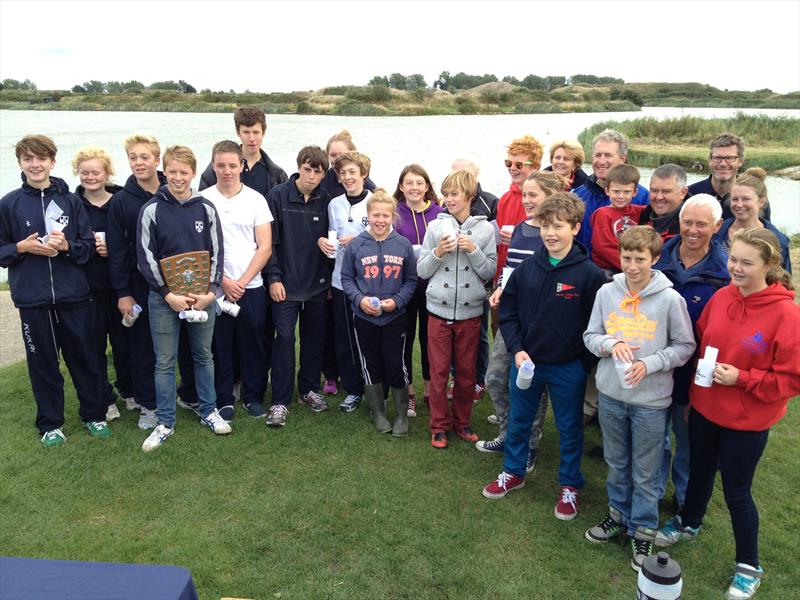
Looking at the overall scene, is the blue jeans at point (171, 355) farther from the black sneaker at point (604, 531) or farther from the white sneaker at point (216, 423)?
the black sneaker at point (604, 531)

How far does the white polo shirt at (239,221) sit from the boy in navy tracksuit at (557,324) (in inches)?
76.4

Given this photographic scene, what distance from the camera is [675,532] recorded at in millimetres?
3285

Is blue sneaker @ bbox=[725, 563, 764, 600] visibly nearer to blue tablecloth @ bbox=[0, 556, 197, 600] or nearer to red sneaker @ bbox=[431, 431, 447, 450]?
red sneaker @ bbox=[431, 431, 447, 450]

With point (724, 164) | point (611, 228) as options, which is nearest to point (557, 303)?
point (611, 228)

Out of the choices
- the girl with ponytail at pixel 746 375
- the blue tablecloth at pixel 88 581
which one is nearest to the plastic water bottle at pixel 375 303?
the girl with ponytail at pixel 746 375

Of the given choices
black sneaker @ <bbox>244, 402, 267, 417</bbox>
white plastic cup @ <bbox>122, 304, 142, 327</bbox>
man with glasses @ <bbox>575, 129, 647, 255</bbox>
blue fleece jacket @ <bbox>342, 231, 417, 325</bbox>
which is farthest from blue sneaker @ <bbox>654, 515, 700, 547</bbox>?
white plastic cup @ <bbox>122, 304, 142, 327</bbox>

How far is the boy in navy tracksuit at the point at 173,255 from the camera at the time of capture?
13.3ft

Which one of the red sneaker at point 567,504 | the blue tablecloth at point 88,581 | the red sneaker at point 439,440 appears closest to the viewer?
the blue tablecloth at point 88,581

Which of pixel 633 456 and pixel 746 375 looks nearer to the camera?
pixel 746 375

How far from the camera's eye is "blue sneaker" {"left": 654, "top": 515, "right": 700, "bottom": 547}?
324cm

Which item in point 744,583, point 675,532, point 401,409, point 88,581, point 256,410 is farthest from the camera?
point 256,410

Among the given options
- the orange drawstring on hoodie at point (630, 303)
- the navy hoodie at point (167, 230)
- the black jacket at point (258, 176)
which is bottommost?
the orange drawstring on hoodie at point (630, 303)

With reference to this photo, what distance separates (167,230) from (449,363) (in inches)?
83.2

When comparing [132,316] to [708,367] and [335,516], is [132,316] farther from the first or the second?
[708,367]
